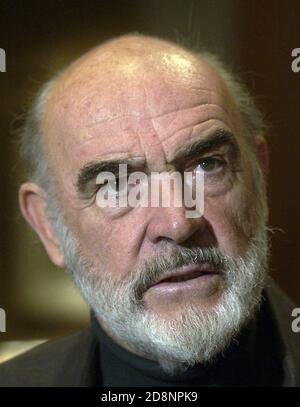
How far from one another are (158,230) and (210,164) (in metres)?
0.12

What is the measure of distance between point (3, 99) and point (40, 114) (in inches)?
2.1

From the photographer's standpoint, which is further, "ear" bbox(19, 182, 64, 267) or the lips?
"ear" bbox(19, 182, 64, 267)

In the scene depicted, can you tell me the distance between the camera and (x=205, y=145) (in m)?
0.61

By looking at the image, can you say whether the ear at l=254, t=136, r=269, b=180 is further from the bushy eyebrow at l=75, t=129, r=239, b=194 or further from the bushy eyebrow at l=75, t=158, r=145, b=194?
the bushy eyebrow at l=75, t=158, r=145, b=194

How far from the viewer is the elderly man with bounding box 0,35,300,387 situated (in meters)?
0.57

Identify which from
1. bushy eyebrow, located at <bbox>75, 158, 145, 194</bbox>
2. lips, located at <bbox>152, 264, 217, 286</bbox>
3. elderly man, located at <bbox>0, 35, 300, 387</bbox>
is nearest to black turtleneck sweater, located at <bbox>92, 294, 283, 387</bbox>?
elderly man, located at <bbox>0, 35, 300, 387</bbox>

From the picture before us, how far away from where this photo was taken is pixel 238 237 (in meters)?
0.61

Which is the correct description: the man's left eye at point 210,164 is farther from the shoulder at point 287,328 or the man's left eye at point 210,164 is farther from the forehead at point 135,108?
the shoulder at point 287,328

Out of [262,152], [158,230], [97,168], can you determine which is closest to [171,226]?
[158,230]

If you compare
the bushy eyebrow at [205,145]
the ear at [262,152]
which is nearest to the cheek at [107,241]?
the bushy eyebrow at [205,145]

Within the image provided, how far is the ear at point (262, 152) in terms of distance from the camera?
69 cm

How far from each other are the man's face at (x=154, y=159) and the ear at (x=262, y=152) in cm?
4
